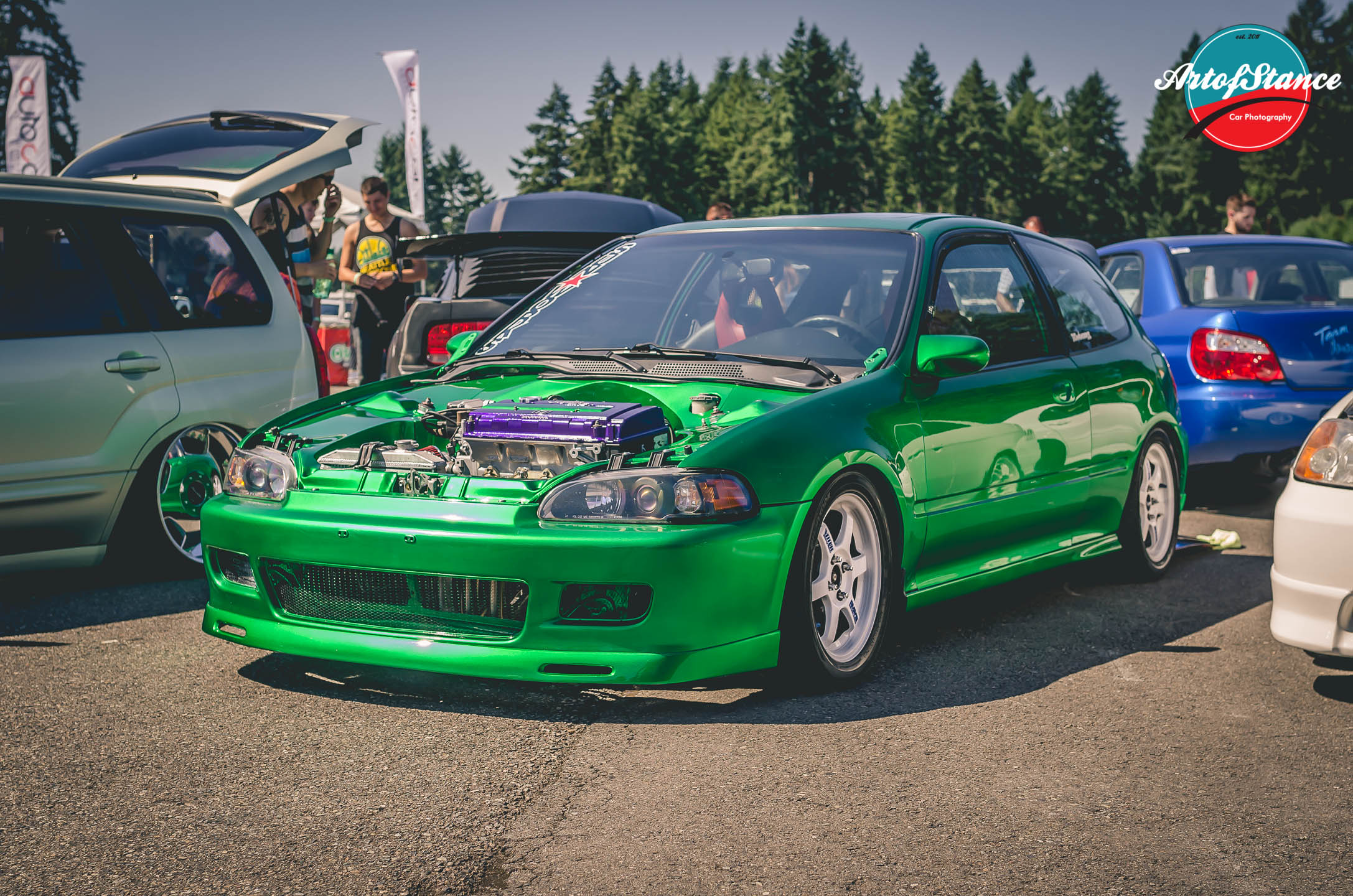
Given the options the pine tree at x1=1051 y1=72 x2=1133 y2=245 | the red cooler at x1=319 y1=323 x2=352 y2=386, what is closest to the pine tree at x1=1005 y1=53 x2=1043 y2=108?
the pine tree at x1=1051 y1=72 x2=1133 y2=245

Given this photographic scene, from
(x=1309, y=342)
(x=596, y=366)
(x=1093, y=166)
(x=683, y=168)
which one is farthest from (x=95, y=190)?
(x=1093, y=166)

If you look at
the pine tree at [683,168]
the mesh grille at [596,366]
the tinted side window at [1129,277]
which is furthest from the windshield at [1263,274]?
the pine tree at [683,168]

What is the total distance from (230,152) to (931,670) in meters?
5.44

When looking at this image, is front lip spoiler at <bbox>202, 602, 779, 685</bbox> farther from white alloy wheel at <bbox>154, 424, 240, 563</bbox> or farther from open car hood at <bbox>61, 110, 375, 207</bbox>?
open car hood at <bbox>61, 110, 375, 207</bbox>

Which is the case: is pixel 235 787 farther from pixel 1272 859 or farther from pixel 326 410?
pixel 1272 859

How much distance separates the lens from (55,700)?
13.7 ft

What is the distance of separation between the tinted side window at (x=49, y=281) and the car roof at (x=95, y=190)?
0.10m

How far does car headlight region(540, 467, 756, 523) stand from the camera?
12.5ft

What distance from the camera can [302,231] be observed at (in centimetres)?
934

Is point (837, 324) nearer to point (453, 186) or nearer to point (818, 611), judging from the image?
point (818, 611)

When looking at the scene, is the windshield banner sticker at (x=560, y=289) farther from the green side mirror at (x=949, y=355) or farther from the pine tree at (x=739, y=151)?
the pine tree at (x=739, y=151)

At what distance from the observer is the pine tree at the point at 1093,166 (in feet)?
370

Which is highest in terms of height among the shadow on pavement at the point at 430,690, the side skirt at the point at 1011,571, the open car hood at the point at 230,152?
the open car hood at the point at 230,152

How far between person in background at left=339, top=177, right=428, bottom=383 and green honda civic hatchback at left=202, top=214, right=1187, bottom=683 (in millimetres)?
4310
